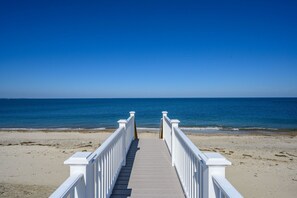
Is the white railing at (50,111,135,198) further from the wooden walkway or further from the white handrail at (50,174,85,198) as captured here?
the wooden walkway

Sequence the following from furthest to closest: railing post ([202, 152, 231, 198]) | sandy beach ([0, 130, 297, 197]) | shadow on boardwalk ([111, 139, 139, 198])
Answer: sandy beach ([0, 130, 297, 197])
shadow on boardwalk ([111, 139, 139, 198])
railing post ([202, 152, 231, 198])

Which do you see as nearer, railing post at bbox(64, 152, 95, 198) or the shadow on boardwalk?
railing post at bbox(64, 152, 95, 198)

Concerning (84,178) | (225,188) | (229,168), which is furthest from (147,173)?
(229,168)

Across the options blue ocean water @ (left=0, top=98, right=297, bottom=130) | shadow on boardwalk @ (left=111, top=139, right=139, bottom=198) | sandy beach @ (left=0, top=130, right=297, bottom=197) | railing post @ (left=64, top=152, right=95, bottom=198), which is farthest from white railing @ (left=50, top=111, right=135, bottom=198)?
blue ocean water @ (left=0, top=98, right=297, bottom=130)

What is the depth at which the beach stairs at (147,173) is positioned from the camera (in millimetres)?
2740

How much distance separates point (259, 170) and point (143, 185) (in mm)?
8506

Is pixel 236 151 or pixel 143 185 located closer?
pixel 143 185

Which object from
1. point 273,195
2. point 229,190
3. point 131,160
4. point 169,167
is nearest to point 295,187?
point 273,195

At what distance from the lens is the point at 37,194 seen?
8.73 m

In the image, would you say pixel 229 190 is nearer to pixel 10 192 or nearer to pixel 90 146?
pixel 10 192

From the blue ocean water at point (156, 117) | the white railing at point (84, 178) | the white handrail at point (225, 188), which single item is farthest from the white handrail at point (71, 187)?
the blue ocean water at point (156, 117)

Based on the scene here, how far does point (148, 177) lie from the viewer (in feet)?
19.5

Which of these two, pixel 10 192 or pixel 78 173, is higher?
pixel 78 173

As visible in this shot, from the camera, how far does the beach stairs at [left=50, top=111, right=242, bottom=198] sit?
274 centimetres
